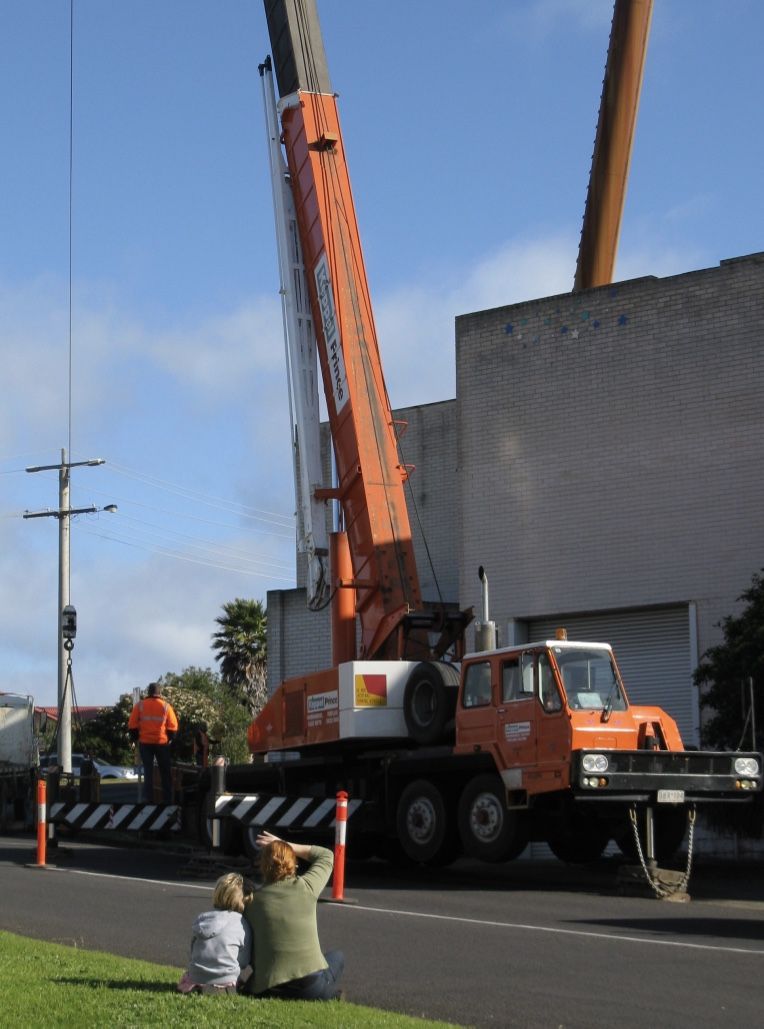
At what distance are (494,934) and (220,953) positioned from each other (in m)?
4.57

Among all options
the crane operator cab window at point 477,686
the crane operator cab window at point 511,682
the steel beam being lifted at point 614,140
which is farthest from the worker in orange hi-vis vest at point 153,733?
the steel beam being lifted at point 614,140

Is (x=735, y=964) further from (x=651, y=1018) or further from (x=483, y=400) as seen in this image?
(x=483, y=400)

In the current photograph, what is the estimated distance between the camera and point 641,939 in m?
12.1

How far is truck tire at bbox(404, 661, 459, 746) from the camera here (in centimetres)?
1847

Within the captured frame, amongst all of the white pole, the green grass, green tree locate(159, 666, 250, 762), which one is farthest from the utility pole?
the green grass

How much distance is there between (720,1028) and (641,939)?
3.82 m

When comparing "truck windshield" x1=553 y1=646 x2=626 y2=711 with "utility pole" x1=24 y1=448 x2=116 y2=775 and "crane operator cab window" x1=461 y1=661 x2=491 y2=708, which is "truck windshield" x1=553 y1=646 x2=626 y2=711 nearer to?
"crane operator cab window" x1=461 y1=661 x2=491 y2=708

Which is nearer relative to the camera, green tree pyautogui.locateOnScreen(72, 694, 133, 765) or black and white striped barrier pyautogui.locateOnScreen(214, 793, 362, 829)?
black and white striped barrier pyautogui.locateOnScreen(214, 793, 362, 829)

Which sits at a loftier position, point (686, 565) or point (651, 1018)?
point (686, 565)

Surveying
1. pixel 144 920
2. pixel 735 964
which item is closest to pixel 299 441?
pixel 144 920

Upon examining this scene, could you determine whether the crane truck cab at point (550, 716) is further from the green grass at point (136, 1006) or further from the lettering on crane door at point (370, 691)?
the green grass at point (136, 1006)

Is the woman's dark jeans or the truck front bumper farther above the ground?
the truck front bumper

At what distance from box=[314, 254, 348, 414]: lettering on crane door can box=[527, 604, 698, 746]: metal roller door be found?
7.10 meters

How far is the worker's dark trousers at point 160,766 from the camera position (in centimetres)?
2220
